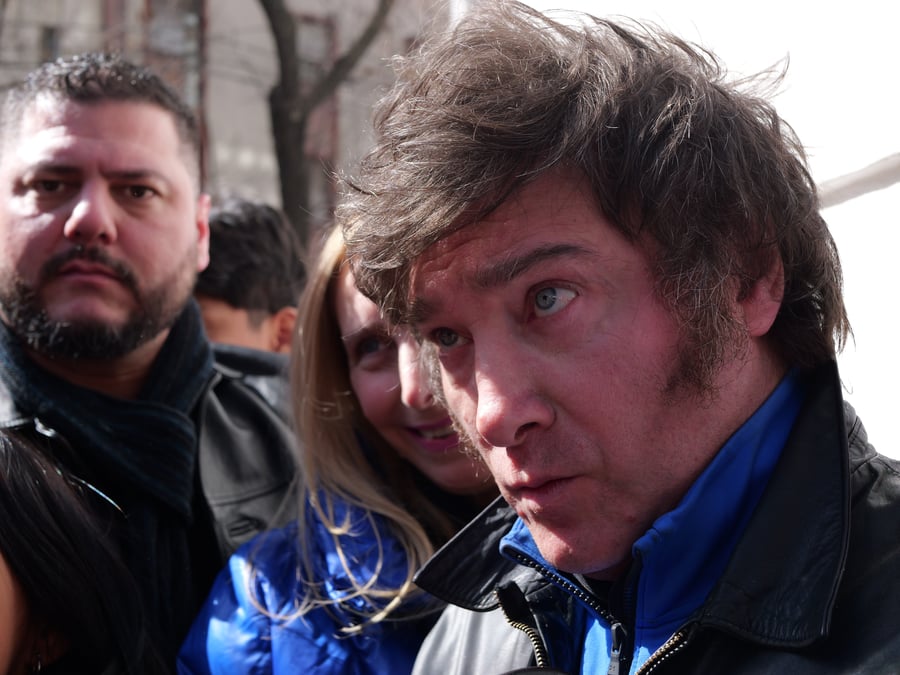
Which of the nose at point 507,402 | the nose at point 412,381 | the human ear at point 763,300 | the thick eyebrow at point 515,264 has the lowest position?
the nose at point 412,381

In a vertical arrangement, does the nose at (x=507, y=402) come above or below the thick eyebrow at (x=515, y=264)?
below

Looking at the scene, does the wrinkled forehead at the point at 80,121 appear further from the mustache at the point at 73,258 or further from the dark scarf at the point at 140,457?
the dark scarf at the point at 140,457

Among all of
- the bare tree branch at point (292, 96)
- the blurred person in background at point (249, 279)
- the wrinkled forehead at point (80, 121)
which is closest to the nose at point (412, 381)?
the wrinkled forehead at point (80, 121)

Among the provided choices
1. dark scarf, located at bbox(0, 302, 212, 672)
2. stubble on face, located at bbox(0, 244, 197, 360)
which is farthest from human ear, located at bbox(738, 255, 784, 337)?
stubble on face, located at bbox(0, 244, 197, 360)

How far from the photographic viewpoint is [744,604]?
155 centimetres

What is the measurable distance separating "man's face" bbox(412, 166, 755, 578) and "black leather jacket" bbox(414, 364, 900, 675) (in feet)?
0.45

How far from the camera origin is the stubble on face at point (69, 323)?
3145mm

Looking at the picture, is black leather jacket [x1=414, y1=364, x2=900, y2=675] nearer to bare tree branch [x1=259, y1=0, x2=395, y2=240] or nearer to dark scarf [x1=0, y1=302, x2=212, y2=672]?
dark scarf [x1=0, y1=302, x2=212, y2=672]

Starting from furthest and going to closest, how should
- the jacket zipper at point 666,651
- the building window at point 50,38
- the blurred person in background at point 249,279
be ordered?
the building window at point 50,38, the blurred person in background at point 249,279, the jacket zipper at point 666,651

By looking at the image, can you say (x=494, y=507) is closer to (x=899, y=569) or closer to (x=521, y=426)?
(x=521, y=426)

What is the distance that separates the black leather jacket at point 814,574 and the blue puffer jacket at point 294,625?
0.69 meters

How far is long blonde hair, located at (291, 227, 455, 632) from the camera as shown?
8.66ft

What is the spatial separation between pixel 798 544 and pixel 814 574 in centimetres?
6

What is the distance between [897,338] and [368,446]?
1384mm
